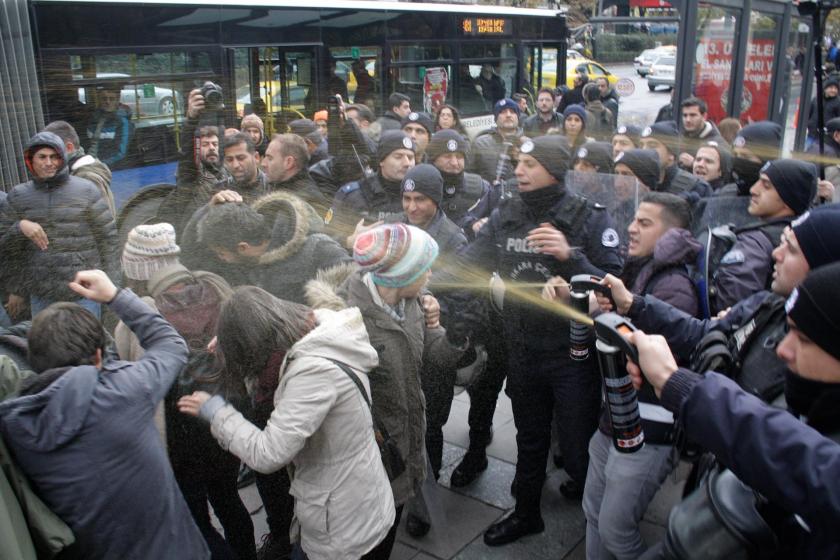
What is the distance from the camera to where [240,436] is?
254 centimetres

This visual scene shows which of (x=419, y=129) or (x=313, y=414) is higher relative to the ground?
(x=419, y=129)

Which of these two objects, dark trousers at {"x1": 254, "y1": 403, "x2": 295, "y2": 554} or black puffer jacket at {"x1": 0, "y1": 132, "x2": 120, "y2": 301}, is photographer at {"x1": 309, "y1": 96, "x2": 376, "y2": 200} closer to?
black puffer jacket at {"x1": 0, "y1": 132, "x2": 120, "y2": 301}

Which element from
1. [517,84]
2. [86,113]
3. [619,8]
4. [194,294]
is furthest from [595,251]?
[619,8]

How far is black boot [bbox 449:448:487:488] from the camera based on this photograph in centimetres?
428

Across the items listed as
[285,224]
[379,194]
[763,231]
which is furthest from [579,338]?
[379,194]

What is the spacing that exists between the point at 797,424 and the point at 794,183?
2074 mm

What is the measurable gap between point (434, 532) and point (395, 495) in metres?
0.90

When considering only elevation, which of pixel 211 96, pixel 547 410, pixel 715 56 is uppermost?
pixel 715 56

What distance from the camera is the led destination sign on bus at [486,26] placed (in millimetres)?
11714

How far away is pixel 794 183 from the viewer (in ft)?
11.4

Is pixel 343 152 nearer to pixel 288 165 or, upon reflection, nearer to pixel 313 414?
pixel 288 165

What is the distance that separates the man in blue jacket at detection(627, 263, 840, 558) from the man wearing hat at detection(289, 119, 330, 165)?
5.50m

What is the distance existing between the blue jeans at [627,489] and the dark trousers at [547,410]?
417 mm

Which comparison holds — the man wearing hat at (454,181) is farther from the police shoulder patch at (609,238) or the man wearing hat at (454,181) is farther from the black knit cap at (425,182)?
the police shoulder patch at (609,238)
